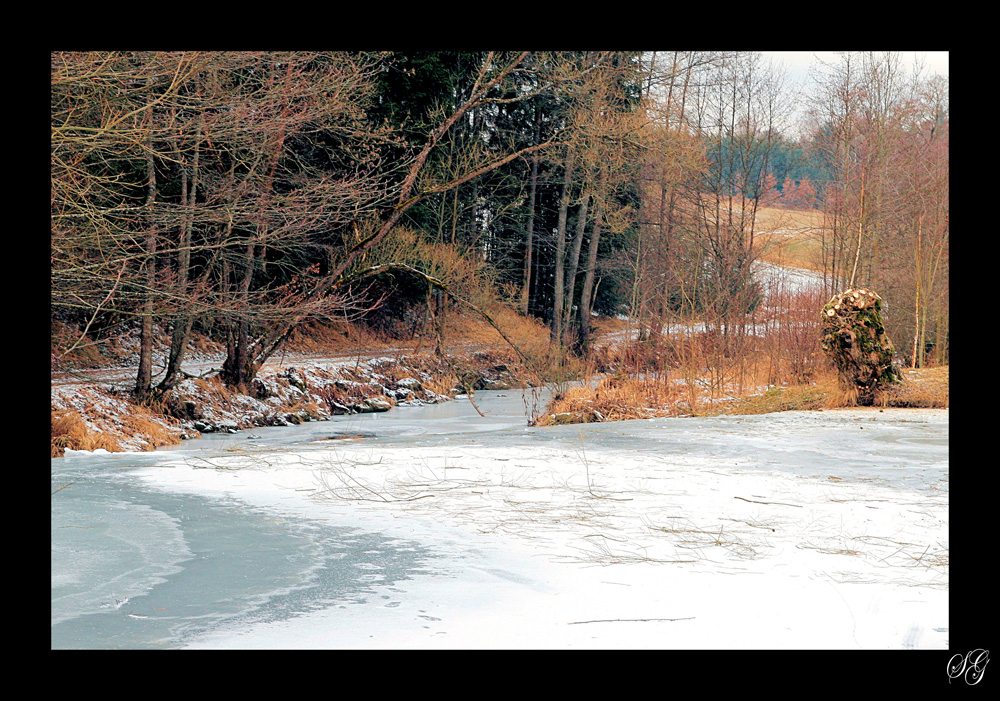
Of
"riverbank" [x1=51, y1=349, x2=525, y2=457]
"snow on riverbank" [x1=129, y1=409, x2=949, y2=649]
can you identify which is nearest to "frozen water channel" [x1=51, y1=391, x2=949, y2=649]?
"snow on riverbank" [x1=129, y1=409, x2=949, y2=649]

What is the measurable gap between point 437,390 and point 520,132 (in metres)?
7.89

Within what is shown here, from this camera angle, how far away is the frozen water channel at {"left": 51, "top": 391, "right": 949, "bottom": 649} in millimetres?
3941

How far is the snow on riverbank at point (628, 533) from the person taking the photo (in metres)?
3.93

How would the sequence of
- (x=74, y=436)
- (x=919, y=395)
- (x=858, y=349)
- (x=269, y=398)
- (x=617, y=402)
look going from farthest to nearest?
(x=269, y=398) → (x=617, y=402) → (x=919, y=395) → (x=858, y=349) → (x=74, y=436)

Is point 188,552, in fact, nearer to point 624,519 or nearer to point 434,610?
point 434,610

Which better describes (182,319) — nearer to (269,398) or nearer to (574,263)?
(269,398)

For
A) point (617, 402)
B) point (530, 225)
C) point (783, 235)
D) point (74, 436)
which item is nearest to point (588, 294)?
point (530, 225)

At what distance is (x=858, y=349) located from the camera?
14.1 metres

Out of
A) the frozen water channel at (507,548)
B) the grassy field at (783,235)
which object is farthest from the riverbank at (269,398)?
the grassy field at (783,235)

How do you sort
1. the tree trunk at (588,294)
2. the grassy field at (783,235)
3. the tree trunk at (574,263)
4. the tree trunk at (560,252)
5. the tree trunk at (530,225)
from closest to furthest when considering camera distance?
the grassy field at (783,235) → the tree trunk at (560,252) → the tree trunk at (574,263) → the tree trunk at (530,225) → the tree trunk at (588,294)

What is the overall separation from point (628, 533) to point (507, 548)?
0.86 meters

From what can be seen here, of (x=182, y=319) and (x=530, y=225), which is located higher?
(x=530, y=225)

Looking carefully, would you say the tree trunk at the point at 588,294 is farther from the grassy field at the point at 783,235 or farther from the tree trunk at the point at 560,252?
the grassy field at the point at 783,235

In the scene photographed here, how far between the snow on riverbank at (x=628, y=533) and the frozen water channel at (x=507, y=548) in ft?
0.07
